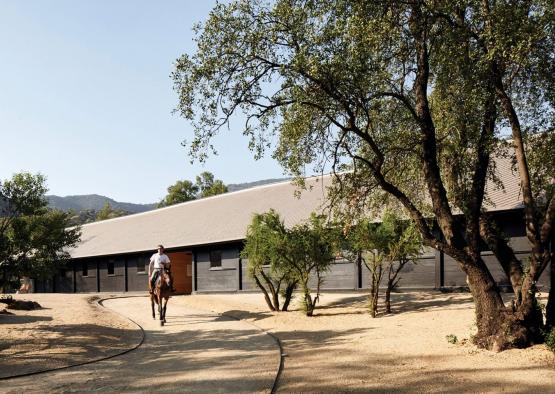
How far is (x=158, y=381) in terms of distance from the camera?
8.51 metres

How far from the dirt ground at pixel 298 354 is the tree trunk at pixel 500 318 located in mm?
300

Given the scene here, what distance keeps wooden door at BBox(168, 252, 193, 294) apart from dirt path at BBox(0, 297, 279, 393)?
18.2 metres

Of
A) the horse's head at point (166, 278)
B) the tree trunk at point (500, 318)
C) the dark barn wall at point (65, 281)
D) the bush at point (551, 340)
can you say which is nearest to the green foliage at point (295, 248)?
the horse's head at point (166, 278)

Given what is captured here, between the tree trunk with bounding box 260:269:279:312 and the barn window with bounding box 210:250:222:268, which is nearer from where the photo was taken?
the tree trunk with bounding box 260:269:279:312

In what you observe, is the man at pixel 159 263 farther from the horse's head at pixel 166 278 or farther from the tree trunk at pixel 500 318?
the tree trunk at pixel 500 318

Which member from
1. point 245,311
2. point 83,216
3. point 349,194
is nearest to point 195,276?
point 245,311

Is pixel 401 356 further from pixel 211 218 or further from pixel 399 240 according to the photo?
pixel 211 218

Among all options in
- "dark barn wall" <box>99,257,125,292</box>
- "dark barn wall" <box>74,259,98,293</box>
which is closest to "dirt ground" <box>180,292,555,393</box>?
"dark barn wall" <box>99,257,125,292</box>

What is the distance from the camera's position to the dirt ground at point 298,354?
27.2ft

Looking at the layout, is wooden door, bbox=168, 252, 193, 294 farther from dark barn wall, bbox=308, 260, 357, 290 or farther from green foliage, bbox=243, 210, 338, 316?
green foliage, bbox=243, 210, 338, 316

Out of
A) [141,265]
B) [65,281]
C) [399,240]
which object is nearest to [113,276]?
[141,265]

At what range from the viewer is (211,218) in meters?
33.2

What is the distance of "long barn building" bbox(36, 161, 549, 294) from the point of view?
67.1 feet

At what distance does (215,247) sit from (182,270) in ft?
16.4
